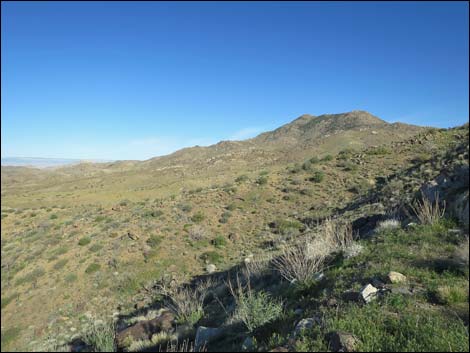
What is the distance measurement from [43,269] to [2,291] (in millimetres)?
1875

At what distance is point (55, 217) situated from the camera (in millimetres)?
28734

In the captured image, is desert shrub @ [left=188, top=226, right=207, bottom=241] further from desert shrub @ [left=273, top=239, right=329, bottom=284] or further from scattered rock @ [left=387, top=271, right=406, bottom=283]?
scattered rock @ [left=387, top=271, right=406, bottom=283]

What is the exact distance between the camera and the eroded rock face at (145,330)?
7582 millimetres

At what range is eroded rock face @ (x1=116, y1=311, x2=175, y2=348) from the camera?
7582 millimetres

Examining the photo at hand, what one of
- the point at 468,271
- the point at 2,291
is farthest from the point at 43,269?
the point at 468,271

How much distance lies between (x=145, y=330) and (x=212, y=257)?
7.58 m

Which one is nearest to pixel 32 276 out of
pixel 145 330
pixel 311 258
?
pixel 145 330

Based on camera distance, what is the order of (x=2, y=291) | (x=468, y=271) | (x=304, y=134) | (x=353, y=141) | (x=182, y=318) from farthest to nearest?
(x=304, y=134) → (x=353, y=141) → (x=2, y=291) → (x=182, y=318) → (x=468, y=271)

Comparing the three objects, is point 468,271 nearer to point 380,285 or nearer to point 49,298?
point 380,285

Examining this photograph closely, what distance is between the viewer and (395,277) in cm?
514

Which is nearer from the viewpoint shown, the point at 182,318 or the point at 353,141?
the point at 182,318

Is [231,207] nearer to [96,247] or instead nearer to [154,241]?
[154,241]

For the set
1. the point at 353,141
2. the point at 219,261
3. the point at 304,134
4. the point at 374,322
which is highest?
the point at 304,134

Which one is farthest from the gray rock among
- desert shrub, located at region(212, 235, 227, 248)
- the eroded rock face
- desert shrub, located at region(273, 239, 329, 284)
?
desert shrub, located at region(212, 235, 227, 248)
